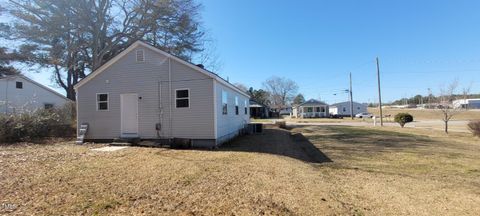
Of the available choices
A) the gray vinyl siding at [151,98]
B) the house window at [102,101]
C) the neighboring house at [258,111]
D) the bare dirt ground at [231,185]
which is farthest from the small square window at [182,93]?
the neighboring house at [258,111]

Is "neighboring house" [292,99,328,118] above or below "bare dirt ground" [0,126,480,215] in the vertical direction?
above

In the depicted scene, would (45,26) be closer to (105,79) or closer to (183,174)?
(105,79)

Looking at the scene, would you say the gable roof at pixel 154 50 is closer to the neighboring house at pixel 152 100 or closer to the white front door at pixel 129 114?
the neighboring house at pixel 152 100

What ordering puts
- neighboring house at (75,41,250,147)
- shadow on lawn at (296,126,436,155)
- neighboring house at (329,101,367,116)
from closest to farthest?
neighboring house at (75,41,250,147) < shadow on lawn at (296,126,436,155) < neighboring house at (329,101,367,116)

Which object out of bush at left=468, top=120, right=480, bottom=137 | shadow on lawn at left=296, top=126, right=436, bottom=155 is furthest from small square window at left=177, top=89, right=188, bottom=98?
bush at left=468, top=120, right=480, bottom=137

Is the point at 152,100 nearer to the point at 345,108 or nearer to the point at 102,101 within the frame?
the point at 102,101

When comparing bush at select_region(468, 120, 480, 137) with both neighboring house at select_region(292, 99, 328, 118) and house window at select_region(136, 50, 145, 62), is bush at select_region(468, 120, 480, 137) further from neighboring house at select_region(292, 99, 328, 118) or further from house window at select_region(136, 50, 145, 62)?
neighboring house at select_region(292, 99, 328, 118)

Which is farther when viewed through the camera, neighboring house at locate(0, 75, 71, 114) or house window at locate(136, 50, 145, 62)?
neighboring house at locate(0, 75, 71, 114)

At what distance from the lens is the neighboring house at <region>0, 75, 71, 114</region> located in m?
21.9

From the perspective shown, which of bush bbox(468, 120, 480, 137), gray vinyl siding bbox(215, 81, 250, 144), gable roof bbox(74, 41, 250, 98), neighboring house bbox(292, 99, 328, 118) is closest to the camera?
gable roof bbox(74, 41, 250, 98)

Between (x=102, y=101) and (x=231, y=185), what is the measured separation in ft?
34.4

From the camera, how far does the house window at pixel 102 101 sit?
551 inches

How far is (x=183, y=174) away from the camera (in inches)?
277

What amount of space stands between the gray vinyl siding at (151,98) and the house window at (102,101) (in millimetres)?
202
